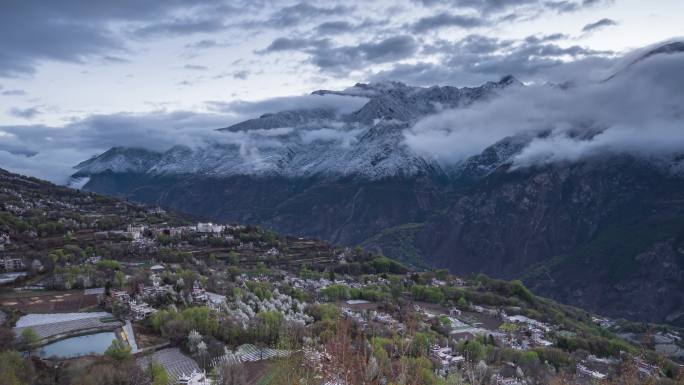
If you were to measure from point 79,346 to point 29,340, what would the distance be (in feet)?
11.3

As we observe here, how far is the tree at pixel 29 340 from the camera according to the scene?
3612cm

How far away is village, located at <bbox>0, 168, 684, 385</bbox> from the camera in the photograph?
31.5m

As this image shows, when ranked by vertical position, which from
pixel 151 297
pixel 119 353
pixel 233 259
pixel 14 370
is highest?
pixel 14 370

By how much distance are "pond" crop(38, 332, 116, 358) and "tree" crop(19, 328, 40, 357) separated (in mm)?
632

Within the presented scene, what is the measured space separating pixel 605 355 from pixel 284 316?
109ft

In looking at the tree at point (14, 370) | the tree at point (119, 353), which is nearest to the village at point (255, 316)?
the tree at point (119, 353)

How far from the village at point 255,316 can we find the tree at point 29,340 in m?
0.12

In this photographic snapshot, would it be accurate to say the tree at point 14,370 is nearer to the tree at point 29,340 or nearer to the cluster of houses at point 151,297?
the tree at point 29,340

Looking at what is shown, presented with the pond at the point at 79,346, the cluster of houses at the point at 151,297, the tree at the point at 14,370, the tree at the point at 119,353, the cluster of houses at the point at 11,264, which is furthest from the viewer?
the cluster of houses at the point at 11,264

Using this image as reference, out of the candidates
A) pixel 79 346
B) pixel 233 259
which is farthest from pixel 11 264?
pixel 79 346

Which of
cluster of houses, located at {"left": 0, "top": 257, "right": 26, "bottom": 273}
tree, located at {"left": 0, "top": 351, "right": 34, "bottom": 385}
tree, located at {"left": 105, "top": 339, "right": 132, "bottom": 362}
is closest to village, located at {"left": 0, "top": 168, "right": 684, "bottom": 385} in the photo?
tree, located at {"left": 105, "top": 339, "right": 132, "bottom": 362}

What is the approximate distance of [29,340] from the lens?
37000 mm

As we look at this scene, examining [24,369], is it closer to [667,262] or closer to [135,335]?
[135,335]

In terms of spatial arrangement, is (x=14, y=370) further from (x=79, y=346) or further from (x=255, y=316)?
(x=255, y=316)
